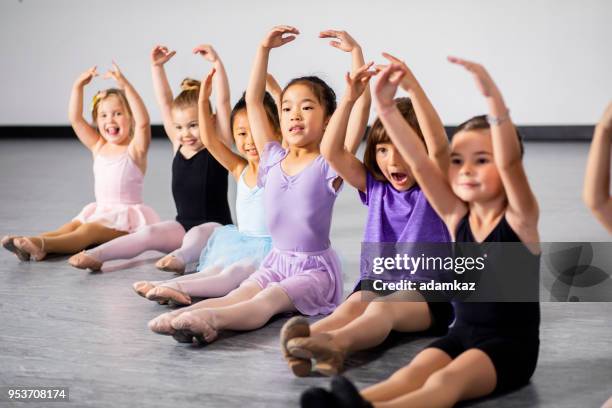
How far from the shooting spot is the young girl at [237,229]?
2.84 m

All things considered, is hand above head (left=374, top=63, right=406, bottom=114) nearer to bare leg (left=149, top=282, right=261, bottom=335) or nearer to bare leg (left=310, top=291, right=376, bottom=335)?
bare leg (left=310, top=291, right=376, bottom=335)

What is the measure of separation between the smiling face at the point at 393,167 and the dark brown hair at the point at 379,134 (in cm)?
1

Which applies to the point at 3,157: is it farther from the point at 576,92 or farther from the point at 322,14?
the point at 576,92

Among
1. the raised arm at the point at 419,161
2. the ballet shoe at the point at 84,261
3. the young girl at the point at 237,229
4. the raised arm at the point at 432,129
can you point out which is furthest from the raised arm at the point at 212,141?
the raised arm at the point at 419,161

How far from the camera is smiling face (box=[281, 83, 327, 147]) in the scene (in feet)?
8.71

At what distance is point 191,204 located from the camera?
3512 millimetres

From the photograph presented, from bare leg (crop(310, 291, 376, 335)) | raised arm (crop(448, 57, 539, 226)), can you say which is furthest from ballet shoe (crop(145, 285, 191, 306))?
raised arm (crop(448, 57, 539, 226))

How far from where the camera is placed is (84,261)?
3188mm

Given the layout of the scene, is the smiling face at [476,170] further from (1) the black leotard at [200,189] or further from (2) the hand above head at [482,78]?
(1) the black leotard at [200,189]

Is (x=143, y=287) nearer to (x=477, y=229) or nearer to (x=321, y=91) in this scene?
(x=321, y=91)

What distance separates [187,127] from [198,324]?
52.3 inches

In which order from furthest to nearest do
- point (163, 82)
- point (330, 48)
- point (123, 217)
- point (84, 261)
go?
point (330, 48) → point (123, 217) → point (163, 82) → point (84, 261)

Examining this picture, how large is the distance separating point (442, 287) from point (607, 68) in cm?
609

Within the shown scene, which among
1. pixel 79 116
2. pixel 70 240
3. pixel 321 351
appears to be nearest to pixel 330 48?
pixel 79 116
